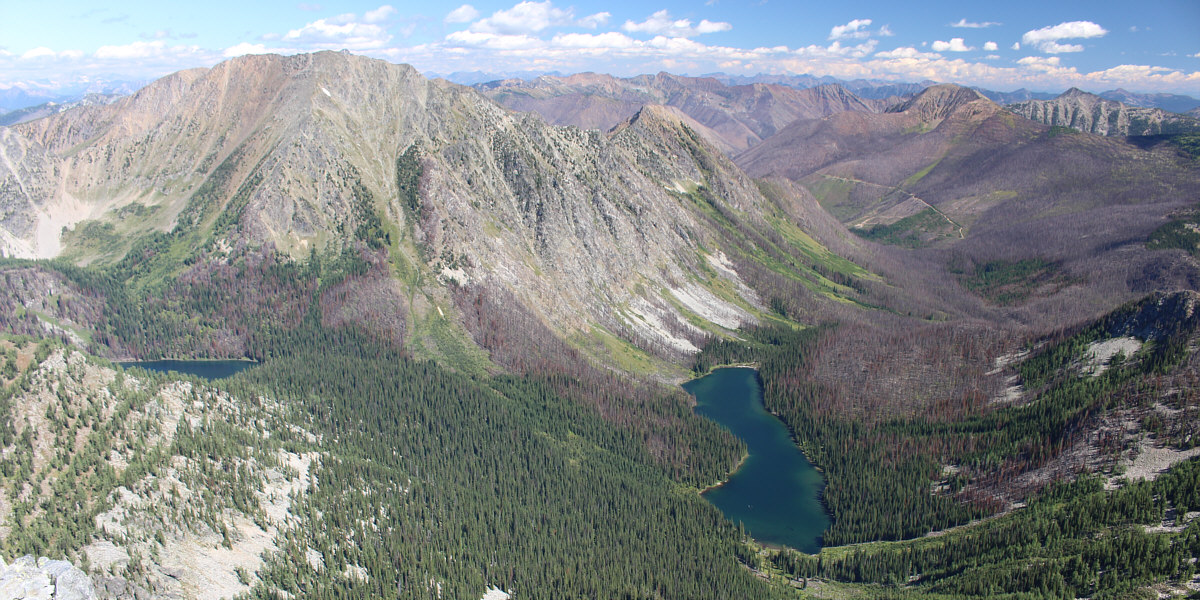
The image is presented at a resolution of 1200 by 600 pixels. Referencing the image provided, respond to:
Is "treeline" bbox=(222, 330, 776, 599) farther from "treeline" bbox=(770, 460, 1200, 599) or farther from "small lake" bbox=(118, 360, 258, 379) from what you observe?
"treeline" bbox=(770, 460, 1200, 599)

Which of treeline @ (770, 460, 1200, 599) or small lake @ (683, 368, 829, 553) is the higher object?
treeline @ (770, 460, 1200, 599)

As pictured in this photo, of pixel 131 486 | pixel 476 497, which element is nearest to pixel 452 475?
pixel 476 497

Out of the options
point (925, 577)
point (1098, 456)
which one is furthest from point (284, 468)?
point (1098, 456)

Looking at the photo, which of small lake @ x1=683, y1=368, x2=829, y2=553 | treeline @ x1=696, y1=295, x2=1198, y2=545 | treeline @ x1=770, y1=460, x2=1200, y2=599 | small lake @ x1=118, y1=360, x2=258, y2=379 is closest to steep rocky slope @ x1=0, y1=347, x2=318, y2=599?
small lake @ x1=118, y1=360, x2=258, y2=379

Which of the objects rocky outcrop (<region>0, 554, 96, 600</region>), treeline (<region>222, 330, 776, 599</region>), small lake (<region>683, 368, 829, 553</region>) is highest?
rocky outcrop (<region>0, 554, 96, 600</region>)

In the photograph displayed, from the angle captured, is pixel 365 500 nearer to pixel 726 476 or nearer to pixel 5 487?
pixel 5 487

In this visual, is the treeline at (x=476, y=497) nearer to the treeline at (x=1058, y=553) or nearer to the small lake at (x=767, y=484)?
the small lake at (x=767, y=484)

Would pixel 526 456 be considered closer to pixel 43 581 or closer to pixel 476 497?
pixel 476 497
